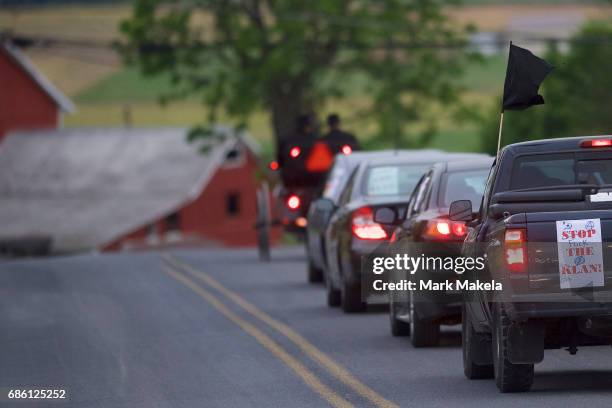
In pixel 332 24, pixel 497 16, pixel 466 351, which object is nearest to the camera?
pixel 466 351

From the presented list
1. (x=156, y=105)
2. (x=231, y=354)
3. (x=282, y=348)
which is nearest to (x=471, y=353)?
(x=231, y=354)

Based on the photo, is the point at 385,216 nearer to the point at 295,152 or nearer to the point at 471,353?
the point at 471,353

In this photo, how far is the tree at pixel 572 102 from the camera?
95.6 metres

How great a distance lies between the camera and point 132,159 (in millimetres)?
84625

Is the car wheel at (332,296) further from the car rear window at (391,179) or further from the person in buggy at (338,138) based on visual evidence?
the person in buggy at (338,138)

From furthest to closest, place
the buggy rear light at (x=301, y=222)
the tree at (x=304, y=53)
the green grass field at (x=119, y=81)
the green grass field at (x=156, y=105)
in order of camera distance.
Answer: the green grass field at (x=119, y=81) < the green grass field at (x=156, y=105) < the tree at (x=304, y=53) < the buggy rear light at (x=301, y=222)

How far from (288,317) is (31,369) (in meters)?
4.78

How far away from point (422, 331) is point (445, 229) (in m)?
1.21

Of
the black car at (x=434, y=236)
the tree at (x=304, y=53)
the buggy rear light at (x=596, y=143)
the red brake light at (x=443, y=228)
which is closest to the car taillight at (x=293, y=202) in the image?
the black car at (x=434, y=236)

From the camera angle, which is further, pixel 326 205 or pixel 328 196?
pixel 328 196

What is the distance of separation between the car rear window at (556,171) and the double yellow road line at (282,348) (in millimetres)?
1839

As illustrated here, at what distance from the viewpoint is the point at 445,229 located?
14859 millimetres

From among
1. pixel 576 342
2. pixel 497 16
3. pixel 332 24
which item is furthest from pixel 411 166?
pixel 497 16

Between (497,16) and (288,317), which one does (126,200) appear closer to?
(497,16)
